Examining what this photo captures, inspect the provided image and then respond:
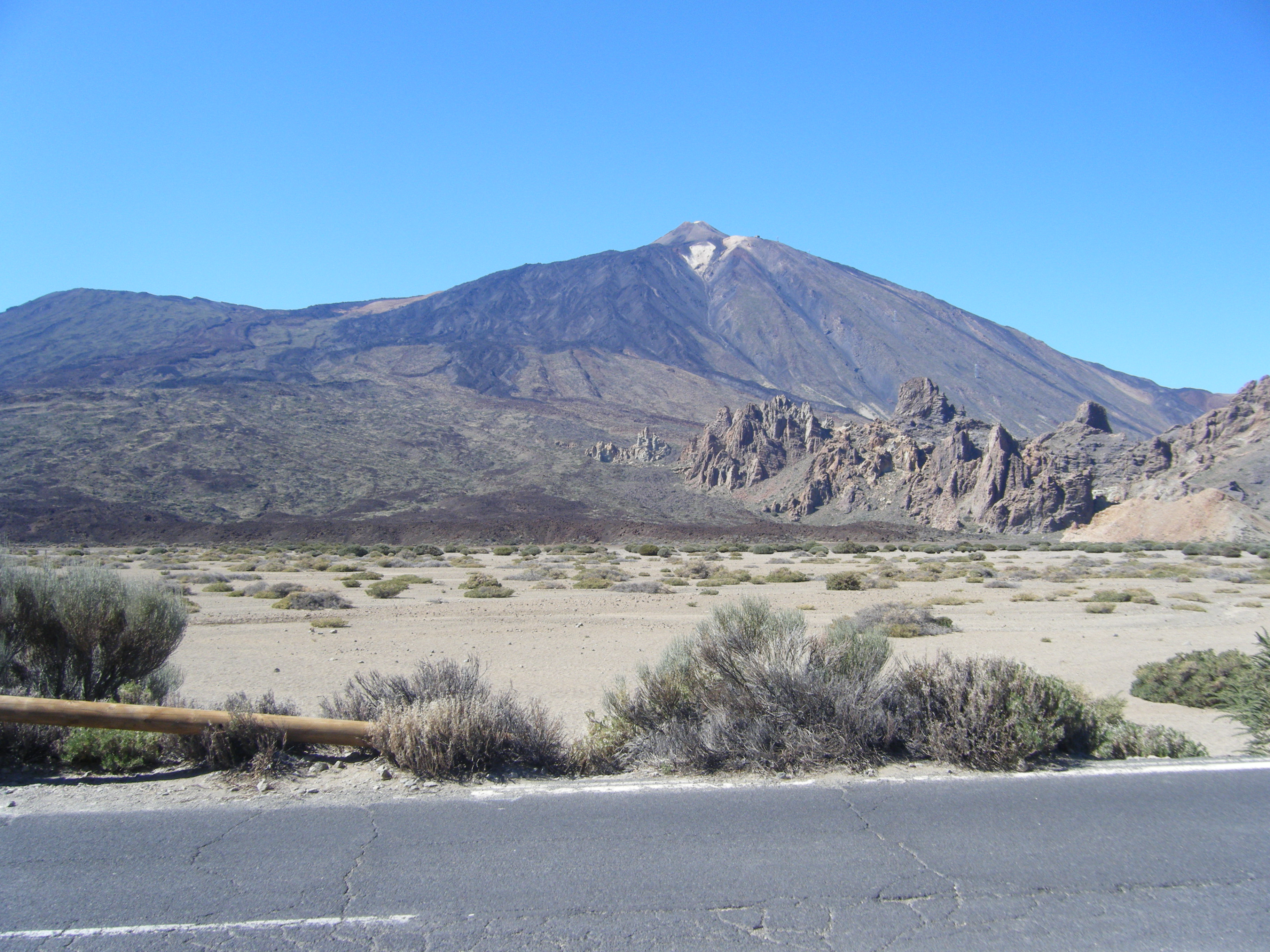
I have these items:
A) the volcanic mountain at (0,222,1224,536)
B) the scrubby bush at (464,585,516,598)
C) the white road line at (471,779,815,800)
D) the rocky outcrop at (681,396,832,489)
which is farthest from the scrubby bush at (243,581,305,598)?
the rocky outcrop at (681,396,832,489)

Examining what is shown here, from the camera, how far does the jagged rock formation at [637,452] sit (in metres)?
89.8

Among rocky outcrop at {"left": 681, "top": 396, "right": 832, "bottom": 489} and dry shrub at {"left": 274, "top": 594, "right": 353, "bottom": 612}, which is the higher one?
rocky outcrop at {"left": 681, "top": 396, "right": 832, "bottom": 489}

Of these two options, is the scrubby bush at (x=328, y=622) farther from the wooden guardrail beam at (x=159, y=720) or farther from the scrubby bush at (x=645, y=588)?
the wooden guardrail beam at (x=159, y=720)

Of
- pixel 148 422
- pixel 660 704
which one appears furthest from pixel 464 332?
pixel 660 704

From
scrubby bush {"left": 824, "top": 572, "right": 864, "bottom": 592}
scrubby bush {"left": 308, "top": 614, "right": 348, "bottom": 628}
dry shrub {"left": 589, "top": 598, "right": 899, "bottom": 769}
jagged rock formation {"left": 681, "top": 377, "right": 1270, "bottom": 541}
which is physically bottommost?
scrubby bush {"left": 308, "top": 614, "right": 348, "bottom": 628}

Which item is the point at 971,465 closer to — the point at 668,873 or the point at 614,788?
the point at 614,788

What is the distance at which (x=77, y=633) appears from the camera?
247 inches

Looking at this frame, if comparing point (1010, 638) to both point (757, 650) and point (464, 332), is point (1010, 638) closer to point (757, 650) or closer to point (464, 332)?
point (757, 650)

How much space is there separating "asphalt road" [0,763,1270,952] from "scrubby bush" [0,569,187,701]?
2524 millimetres

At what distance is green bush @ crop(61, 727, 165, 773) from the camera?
16.5 feet

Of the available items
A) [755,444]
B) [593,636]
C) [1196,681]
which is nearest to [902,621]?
[1196,681]

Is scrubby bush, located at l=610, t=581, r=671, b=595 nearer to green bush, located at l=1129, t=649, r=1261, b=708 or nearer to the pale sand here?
the pale sand

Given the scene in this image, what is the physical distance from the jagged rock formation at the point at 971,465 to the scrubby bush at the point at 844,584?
3323 centimetres

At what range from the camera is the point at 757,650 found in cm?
604
